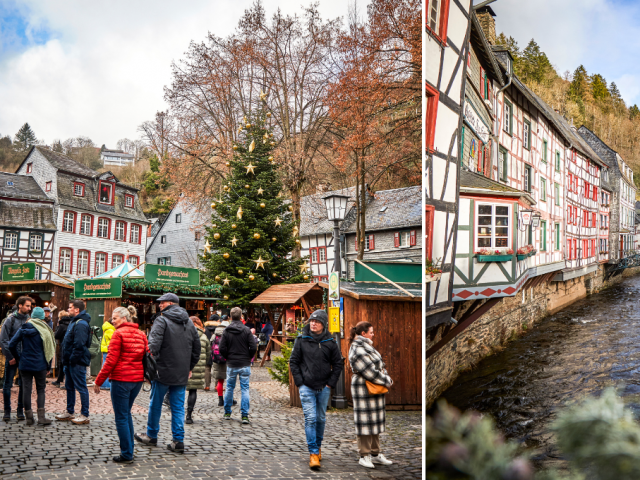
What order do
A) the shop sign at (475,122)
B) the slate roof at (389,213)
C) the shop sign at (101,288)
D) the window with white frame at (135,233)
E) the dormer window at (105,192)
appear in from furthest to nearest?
the slate roof at (389,213) < the shop sign at (101,288) < the window with white frame at (135,233) < the dormer window at (105,192) < the shop sign at (475,122)

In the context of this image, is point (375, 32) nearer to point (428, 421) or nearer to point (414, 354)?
point (414, 354)

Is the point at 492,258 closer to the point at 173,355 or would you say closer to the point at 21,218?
the point at 173,355

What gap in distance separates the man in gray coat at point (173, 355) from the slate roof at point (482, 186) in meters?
2.93

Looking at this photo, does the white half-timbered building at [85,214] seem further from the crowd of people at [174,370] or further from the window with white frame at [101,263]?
the crowd of people at [174,370]

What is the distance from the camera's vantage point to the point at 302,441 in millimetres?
4852

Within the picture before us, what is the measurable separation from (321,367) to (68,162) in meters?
2.62

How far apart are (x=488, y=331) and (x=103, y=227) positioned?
15.0ft

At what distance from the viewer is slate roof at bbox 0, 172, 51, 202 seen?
369cm

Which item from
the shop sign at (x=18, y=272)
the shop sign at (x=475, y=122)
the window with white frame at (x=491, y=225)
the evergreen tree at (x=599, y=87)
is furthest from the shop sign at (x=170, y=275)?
the evergreen tree at (x=599, y=87)

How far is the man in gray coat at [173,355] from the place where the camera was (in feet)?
13.4

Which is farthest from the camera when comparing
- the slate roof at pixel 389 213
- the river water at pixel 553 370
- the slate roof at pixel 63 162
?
the slate roof at pixel 389 213

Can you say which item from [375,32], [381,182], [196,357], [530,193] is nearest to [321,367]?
[196,357]

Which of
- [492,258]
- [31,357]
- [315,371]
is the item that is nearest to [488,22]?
[492,258]

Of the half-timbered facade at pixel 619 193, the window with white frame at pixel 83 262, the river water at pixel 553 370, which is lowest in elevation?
the river water at pixel 553 370
